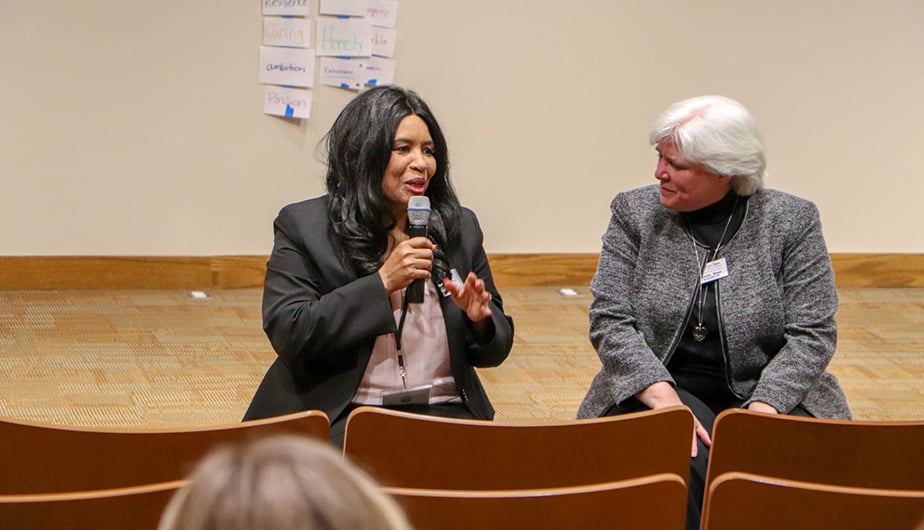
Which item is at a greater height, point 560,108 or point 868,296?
point 560,108

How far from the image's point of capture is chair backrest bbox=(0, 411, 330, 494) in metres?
1.96

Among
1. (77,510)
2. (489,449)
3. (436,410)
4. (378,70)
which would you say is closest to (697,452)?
(436,410)

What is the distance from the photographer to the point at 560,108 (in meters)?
6.09

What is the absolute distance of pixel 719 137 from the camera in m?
2.92

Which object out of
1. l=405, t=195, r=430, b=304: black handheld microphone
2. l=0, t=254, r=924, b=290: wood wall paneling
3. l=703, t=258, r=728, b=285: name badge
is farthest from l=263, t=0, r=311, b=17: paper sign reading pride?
l=703, t=258, r=728, b=285: name badge

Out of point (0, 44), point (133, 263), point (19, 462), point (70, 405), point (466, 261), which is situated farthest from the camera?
point (133, 263)

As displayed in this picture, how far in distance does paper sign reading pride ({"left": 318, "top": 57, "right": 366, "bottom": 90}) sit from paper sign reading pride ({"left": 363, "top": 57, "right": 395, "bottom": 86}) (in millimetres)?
25

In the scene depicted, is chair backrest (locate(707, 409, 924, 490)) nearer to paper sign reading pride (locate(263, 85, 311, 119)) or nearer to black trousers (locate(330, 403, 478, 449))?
black trousers (locate(330, 403, 478, 449))

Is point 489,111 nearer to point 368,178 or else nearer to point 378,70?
point 378,70

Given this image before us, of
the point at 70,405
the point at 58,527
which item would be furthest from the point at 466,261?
the point at 70,405

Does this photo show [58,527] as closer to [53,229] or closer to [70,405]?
[70,405]

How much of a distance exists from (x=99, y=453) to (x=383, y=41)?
404 centimetres

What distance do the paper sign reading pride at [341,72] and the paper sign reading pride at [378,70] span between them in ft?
0.08

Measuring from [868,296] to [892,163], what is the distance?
77cm
